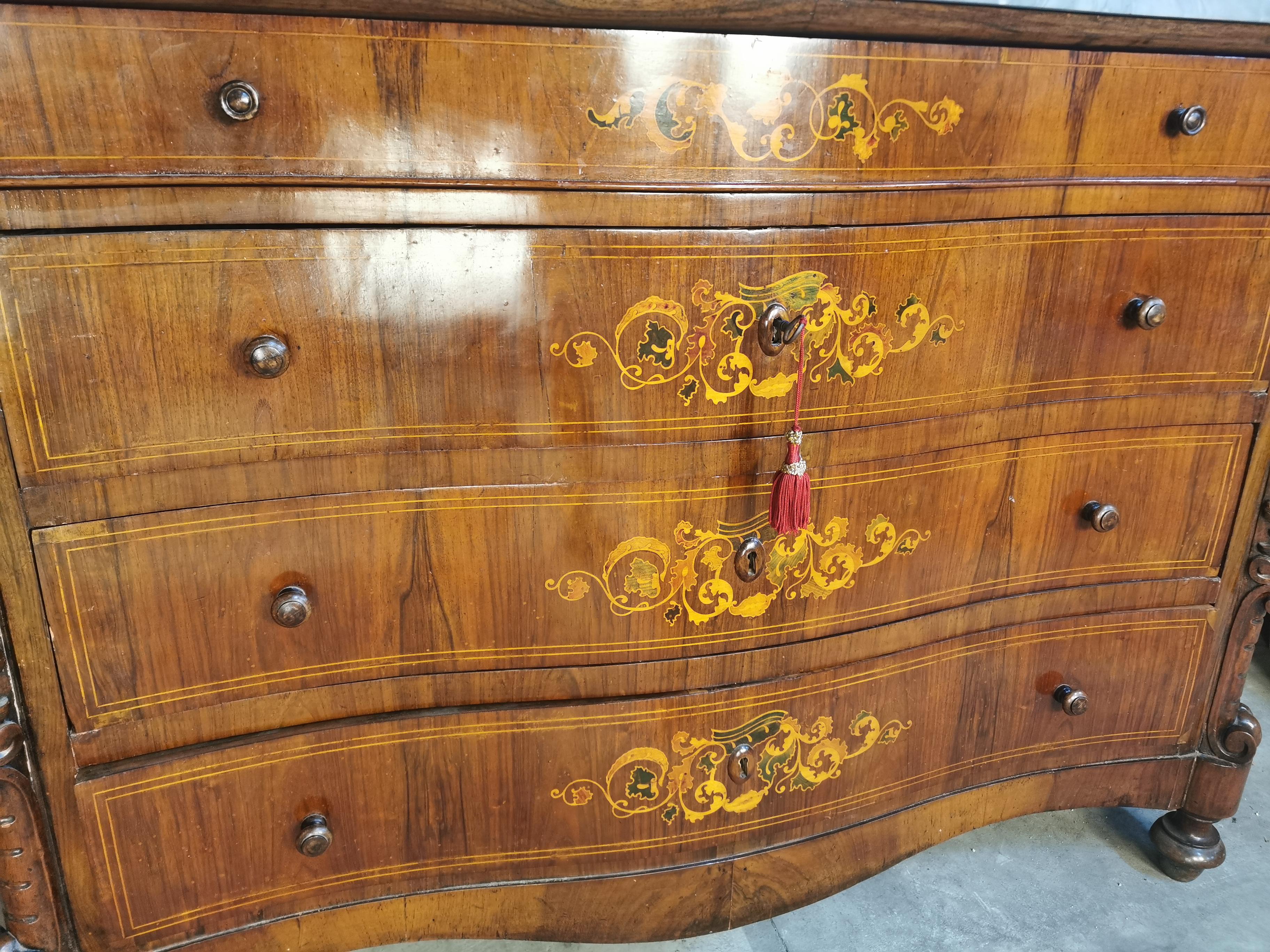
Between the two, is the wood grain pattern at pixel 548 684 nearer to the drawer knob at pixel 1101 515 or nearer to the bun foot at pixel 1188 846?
the drawer knob at pixel 1101 515

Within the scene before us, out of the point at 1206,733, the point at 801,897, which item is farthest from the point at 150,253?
the point at 1206,733

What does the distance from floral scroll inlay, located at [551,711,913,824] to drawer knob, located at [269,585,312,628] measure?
0.37m

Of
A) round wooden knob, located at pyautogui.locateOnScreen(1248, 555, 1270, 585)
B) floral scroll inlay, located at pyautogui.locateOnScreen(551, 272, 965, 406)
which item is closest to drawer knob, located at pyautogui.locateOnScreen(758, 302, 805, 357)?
floral scroll inlay, located at pyautogui.locateOnScreen(551, 272, 965, 406)

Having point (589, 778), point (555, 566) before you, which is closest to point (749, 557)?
point (555, 566)

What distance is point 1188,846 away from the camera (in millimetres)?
1462

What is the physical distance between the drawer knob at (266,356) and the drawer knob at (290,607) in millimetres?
229

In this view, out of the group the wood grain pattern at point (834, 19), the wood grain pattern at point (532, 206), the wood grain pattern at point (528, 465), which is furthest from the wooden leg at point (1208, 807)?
the wood grain pattern at point (834, 19)

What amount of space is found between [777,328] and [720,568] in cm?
29

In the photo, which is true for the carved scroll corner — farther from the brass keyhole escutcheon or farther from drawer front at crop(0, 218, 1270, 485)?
the brass keyhole escutcheon

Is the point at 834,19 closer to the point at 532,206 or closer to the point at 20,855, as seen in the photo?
the point at 532,206

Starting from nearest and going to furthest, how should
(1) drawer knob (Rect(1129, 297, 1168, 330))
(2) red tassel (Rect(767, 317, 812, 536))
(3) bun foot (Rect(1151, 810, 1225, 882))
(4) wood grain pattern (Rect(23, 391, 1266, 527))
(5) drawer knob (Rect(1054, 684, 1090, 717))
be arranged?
1. (4) wood grain pattern (Rect(23, 391, 1266, 527))
2. (2) red tassel (Rect(767, 317, 812, 536))
3. (1) drawer knob (Rect(1129, 297, 1168, 330))
4. (5) drawer knob (Rect(1054, 684, 1090, 717))
5. (3) bun foot (Rect(1151, 810, 1225, 882))

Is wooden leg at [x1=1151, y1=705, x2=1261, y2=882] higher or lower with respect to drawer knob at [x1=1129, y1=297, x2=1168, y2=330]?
lower

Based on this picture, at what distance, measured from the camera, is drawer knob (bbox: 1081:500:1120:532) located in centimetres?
119

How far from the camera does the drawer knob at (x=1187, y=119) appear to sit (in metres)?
1.05
